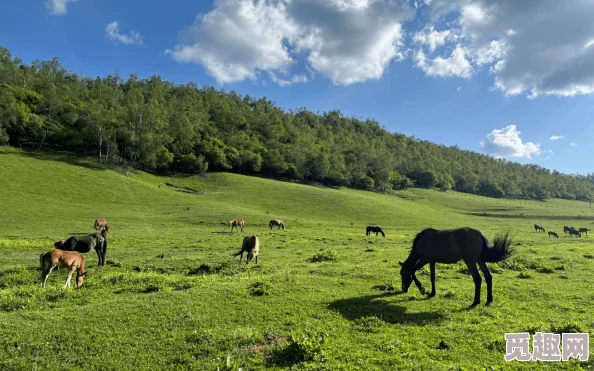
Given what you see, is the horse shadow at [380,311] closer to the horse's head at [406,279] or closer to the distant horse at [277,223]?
the horse's head at [406,279]

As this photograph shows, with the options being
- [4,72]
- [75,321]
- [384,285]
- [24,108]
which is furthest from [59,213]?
[4,72]

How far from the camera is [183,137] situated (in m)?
106

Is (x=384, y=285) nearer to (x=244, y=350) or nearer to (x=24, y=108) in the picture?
(x=244, y=350)

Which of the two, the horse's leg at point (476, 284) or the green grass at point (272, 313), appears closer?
the green grass at point (272, 313)

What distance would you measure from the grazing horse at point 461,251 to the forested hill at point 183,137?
86.2m

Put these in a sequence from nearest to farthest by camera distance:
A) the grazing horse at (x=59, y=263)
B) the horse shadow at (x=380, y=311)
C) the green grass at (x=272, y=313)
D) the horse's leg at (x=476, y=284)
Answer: the green grass at (x=272, y=313) → the horse shadow at (x=380, y=311) → the horse's leg at (x=476, y=284) → the grazing horse at (x=59, y=263)

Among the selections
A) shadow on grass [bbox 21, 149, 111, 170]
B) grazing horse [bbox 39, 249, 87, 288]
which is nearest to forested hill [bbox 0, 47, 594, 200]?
shadow on grass [bbox 21, 149, 111, 170]

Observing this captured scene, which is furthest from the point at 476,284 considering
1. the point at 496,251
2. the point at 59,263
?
the point at 59,263

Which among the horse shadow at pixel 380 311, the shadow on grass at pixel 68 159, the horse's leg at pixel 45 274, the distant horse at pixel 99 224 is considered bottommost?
the distant horse at pixel 99 224

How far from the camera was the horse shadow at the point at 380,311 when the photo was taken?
1041cm

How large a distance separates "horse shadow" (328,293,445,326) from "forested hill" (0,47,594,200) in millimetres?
86570

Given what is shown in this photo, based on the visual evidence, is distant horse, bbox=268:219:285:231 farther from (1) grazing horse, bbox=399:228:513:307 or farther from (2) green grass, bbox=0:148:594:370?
(1) grazing horse, bbox=399:228:513:307

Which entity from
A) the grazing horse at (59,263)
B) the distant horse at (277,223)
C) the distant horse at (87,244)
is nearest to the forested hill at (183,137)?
the distant horse at (277,223)

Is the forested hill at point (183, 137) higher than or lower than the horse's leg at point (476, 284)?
higher
